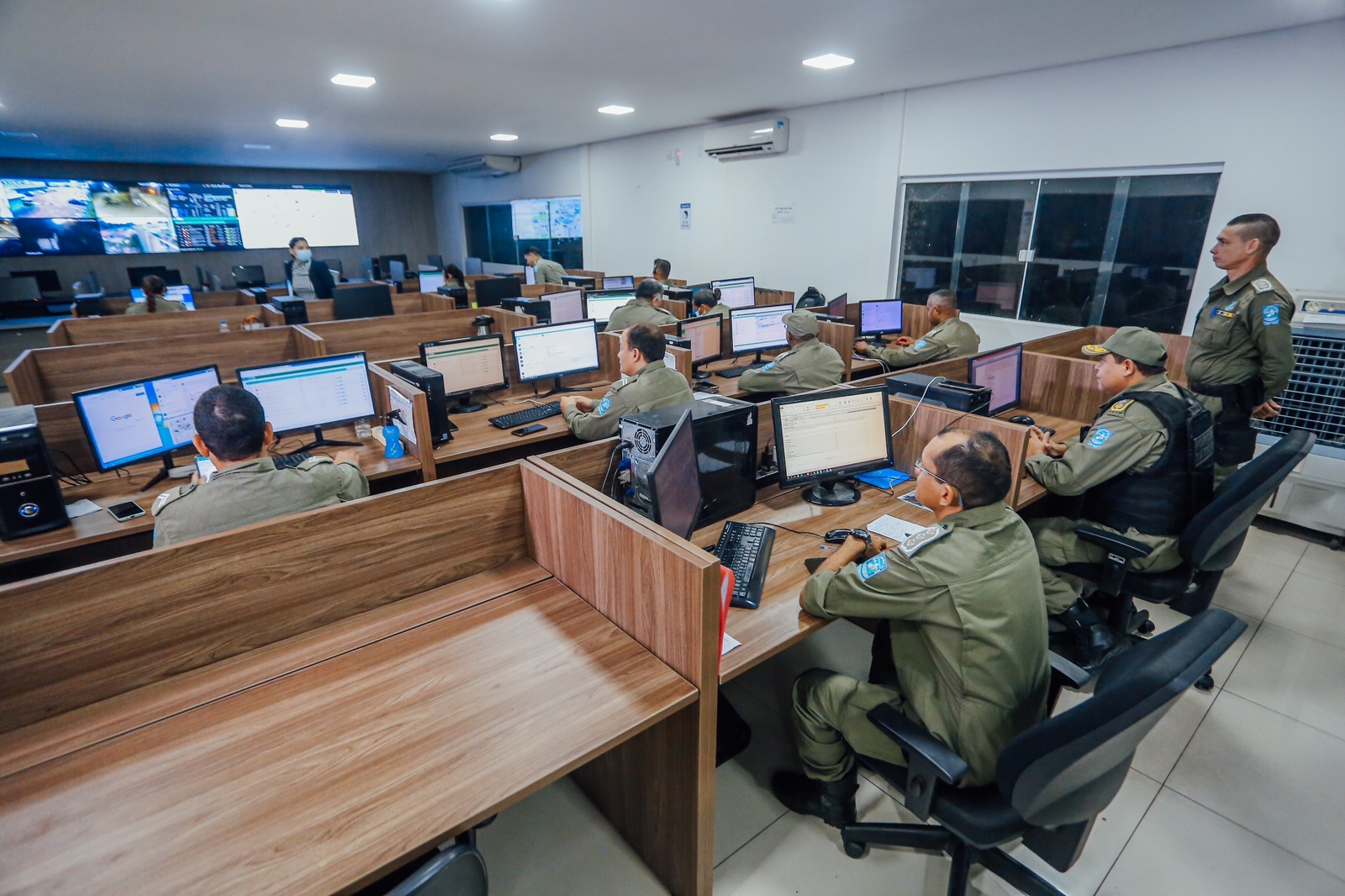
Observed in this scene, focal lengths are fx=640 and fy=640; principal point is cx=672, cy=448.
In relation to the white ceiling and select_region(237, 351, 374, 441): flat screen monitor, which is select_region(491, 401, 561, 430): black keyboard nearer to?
select_region(237, 351, 374, 441): flat screen monitor

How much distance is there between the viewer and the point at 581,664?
4.67 ft

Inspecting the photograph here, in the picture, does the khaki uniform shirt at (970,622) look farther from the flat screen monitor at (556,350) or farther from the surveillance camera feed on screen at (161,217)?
the surveillance camera feed on screen at (161,217)

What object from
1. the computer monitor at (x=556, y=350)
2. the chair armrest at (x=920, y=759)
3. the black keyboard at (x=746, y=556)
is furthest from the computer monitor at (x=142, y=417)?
the chair armrest at (x=920, y=759)

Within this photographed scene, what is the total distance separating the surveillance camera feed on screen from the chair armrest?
12338mm

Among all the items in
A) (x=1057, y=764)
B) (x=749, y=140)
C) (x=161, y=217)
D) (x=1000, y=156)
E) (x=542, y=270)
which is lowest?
(x=1057, y=764)

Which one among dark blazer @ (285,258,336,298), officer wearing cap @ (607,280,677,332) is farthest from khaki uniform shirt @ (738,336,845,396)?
dark blazer @ (285,258,336,298)

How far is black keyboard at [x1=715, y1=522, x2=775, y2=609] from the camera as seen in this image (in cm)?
174

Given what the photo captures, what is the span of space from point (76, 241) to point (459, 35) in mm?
9147

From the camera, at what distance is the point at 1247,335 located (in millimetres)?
3027

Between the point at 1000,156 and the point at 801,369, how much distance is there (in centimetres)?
279

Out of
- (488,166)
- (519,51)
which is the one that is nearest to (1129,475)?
(519,51)

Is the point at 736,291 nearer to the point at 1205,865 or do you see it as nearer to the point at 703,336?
the point at 703,336

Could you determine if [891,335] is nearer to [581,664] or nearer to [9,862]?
[581,664]

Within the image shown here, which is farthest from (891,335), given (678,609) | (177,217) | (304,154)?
(177,217)
